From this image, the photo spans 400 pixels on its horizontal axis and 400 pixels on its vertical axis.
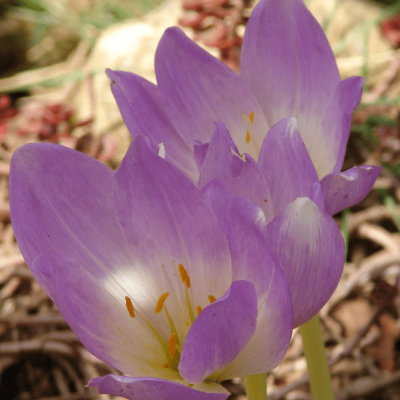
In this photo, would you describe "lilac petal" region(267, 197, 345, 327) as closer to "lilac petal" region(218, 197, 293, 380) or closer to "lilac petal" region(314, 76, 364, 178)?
"lilac petal" region(218, 197, 293, 380)

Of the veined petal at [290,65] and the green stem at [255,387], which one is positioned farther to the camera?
the veined petal at [290,65]

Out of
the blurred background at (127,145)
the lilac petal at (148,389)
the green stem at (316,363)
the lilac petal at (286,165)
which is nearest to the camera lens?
the lilac petal at (148,389)

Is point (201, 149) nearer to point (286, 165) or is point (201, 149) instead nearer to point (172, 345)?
point (286, 165)

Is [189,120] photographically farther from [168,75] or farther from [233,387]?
[233,387]

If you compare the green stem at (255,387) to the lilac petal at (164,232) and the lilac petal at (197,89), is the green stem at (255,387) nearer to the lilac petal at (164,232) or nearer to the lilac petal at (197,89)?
the lilac petal at (164,232)

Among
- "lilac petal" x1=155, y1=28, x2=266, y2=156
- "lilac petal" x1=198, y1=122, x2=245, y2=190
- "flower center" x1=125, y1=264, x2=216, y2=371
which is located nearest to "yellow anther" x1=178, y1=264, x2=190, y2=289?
"flower center" x1=125, y1=264, x2=216, y2=371

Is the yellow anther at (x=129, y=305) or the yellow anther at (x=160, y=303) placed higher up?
the yellow anther at (x=129, y=305)

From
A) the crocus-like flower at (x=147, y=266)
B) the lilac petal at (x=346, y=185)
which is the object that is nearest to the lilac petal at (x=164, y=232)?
the crocus-like flower at (x=147, y=266)

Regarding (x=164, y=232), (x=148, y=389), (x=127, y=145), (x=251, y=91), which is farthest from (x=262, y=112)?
(x=127, y=145)

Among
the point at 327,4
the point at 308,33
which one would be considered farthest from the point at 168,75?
the point at 327,4
